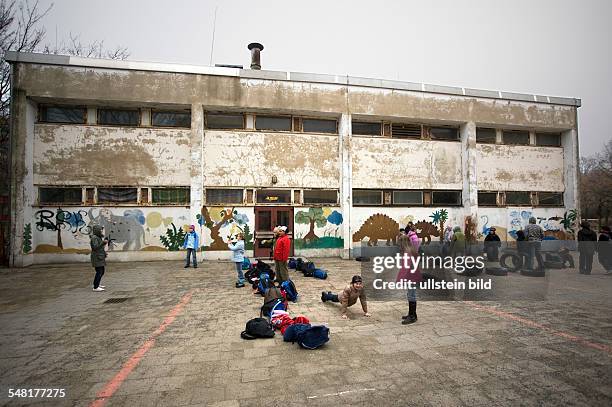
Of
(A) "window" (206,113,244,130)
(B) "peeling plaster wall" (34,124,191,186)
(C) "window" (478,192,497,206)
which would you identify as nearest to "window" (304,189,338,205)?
(A) "window" (206,113,244,130)

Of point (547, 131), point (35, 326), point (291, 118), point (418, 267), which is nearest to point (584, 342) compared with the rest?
point (418, 267)

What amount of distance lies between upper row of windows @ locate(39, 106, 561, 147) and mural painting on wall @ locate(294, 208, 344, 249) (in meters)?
4.34

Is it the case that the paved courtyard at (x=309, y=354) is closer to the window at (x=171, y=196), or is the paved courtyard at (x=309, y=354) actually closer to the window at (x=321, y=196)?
the window at (x=171, y=196)

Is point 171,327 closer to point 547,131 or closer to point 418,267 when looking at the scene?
point 418,267

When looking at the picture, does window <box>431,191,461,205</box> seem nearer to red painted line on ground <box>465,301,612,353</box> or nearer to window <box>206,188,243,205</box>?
red painted line on ground <box>465,301,612,353</box>

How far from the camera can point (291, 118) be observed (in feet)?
46.3

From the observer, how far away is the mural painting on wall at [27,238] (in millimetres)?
11836

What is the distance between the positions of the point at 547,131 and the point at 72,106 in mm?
26344

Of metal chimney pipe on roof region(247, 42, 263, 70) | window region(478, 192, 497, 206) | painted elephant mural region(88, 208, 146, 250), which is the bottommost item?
painted elephant mural region(88, 208, 146, 250)

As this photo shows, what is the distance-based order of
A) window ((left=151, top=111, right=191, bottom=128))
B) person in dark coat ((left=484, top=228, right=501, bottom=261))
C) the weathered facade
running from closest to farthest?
person in dark coat ((left=484, top=228, right=501, bottom=261)), the weathered facade, window ((left=151, top=111, right=191, bottom=128))

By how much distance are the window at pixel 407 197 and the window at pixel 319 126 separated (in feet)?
16.0

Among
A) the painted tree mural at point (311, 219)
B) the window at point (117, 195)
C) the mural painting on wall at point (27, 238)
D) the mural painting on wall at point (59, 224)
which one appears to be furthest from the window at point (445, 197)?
the mural painting on wall at point (27, 238)

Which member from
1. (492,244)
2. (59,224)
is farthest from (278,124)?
(492,244)

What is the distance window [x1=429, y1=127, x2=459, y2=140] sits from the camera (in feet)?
51.4
